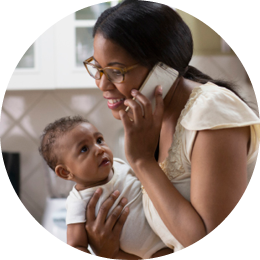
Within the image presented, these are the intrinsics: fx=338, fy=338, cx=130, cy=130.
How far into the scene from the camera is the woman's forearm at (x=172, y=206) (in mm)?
519

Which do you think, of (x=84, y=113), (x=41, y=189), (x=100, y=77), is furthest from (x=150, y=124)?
(x=41, y=189)

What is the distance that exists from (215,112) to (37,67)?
1.46 feet

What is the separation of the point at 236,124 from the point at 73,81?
412 mm

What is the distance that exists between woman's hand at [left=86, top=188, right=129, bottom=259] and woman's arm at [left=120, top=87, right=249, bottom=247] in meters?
0.12

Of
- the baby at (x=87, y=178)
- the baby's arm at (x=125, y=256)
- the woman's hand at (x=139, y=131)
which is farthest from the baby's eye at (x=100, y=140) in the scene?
the baby's arm at (x=125, y=256)

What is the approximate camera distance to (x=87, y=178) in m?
0.65

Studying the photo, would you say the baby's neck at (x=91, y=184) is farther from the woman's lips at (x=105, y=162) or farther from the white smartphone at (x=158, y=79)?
the white smartphone at (x=158, y=79)

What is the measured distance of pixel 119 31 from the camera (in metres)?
0.55

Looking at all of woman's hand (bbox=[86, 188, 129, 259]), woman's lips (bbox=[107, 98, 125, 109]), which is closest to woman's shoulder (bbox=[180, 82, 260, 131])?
woman's lips (bbox=[107, 98, 125, 109])

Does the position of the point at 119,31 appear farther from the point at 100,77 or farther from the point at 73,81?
the point at 73,81

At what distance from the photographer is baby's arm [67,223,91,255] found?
635mm

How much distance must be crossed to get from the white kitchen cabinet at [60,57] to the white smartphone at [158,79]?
6.2 inches

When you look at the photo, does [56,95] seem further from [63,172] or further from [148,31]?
[148,31]

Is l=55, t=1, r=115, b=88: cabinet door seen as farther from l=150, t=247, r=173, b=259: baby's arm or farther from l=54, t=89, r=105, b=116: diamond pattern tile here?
l=150, t=247, r=173, b=259: baby's arm
